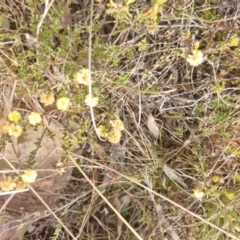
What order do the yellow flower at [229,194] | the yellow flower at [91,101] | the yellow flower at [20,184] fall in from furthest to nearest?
1. the yellow flower at [229,194]
2. the yellow flower at [20,184]
3. the yellow flower at [91,101]

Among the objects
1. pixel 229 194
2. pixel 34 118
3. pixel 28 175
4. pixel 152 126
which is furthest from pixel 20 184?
pixel 229 194

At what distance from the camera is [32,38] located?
1129mm

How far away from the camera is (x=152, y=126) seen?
1322 millimetres

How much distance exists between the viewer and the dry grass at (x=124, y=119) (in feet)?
3.65

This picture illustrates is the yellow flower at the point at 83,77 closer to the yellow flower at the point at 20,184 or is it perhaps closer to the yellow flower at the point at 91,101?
the yellow flower at the point at 91,101

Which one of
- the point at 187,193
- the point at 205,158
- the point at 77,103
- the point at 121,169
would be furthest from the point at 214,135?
the point at 77,103

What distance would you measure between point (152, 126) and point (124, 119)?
0.09 m

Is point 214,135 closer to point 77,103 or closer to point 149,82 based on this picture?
point 149,82

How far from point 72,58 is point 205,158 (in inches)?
18.1

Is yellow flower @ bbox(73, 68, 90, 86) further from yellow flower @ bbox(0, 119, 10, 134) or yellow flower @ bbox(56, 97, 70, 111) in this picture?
yellow flower @ bbox(0, 119, 10, 134)

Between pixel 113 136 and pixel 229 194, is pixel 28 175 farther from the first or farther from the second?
pixel 229 194

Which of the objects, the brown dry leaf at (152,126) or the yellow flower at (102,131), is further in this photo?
the brown dry leaf at (152,126)

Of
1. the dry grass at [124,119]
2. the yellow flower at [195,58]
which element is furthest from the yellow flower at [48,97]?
the yellow flower at [195,58]

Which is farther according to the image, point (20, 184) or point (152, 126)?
point (152, 126)
